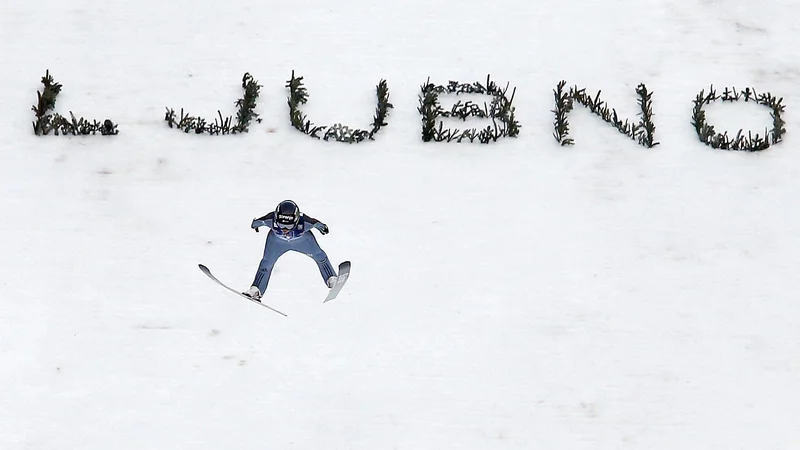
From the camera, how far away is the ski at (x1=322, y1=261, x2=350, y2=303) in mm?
6660

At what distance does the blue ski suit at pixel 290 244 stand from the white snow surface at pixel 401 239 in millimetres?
251

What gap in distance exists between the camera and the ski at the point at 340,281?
6.66 meters

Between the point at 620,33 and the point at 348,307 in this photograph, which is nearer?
the point at 348,307

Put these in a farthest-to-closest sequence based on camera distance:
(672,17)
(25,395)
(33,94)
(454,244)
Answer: (672,17), (33,94), (454,244), (25,395)

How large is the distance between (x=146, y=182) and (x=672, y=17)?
480 centimetres

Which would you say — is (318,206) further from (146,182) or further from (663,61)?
(663,61)

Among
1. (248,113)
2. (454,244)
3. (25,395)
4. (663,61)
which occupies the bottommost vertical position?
(25,395)

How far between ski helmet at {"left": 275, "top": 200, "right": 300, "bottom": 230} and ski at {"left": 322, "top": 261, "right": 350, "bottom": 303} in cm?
78

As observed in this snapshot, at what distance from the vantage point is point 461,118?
296 inches

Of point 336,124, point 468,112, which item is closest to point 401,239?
point 336,124

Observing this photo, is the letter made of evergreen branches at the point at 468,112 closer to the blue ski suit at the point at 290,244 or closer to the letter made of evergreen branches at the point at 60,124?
the blue ski suit at the point at 290,244

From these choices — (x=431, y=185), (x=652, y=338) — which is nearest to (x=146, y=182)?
(x=431, y=185)

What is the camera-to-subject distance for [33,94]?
24.6ft

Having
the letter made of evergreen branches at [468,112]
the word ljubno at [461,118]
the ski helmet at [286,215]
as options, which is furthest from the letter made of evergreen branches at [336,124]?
the ski helmet at [286,215]
